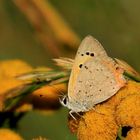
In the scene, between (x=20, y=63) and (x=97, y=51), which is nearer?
(x=97, y=51)

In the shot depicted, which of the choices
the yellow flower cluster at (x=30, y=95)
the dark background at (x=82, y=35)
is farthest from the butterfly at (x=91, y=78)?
the dark background at (x=82, y=35)

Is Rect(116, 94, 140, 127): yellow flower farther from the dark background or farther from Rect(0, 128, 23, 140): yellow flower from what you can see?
the dark background

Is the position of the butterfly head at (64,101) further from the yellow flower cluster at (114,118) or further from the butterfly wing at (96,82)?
the yellow flower cluster at (114,118)

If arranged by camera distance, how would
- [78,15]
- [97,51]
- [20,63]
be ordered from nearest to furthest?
[97,51]
[20,63]
[78,15]

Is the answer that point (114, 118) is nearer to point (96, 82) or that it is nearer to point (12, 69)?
point (96, 82)

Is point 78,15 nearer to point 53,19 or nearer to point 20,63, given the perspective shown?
point 53,19

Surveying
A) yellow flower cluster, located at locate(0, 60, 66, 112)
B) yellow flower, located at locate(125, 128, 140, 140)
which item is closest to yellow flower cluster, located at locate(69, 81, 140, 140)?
yellow flower, located at locate(125, 128, 140, 140)

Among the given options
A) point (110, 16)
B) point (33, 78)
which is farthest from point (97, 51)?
point (110, 16)
